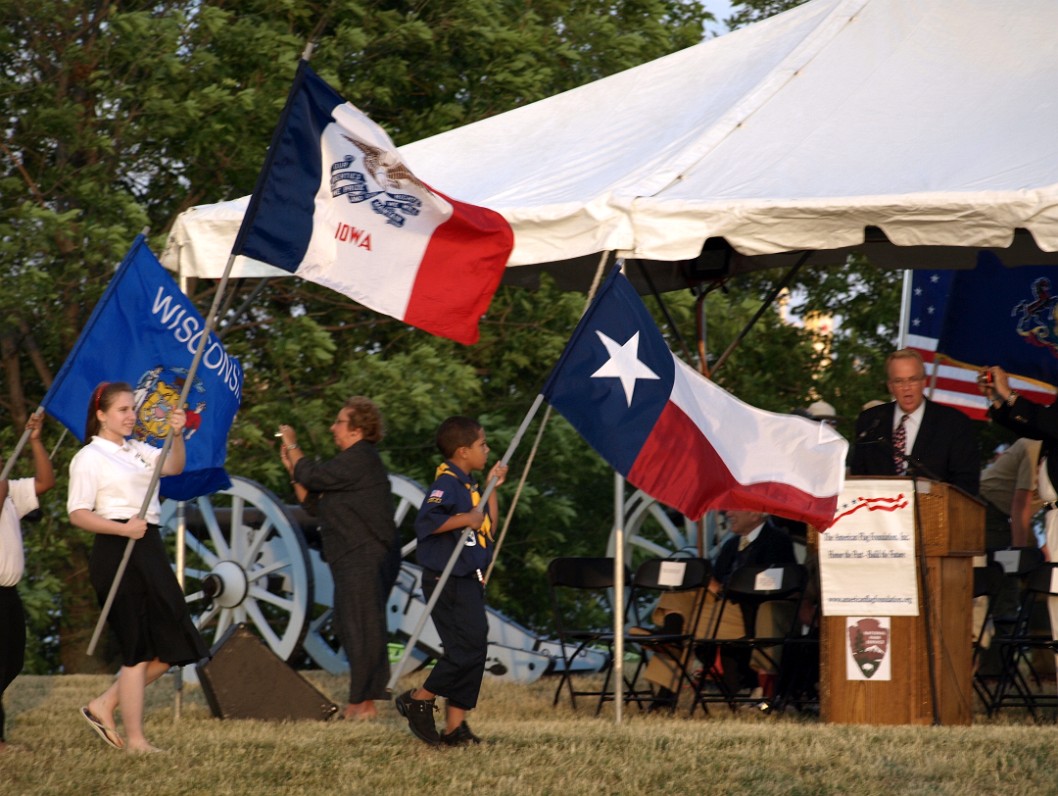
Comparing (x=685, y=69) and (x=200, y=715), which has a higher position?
(x=685, y=69)

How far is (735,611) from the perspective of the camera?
9289 millimetres

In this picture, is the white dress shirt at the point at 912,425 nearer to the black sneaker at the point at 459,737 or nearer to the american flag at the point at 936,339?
the american flag at the point at 936,339

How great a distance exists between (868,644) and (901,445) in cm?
115

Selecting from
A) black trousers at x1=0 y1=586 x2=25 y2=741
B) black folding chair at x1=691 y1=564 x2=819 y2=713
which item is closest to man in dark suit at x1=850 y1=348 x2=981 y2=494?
black folding chair at x1=691 y1=564 x2=819 y2=713

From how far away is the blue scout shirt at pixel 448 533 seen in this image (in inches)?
281

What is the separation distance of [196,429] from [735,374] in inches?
358

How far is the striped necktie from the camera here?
860cm

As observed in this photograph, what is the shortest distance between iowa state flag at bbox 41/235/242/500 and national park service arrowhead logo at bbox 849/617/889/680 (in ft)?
10.5

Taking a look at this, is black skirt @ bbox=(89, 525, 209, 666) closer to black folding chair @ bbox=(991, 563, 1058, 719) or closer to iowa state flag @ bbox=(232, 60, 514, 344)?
iowa state flag @ bbox=(232, 60, 514, 344)

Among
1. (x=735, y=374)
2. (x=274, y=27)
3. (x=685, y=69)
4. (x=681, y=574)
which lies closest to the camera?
(x=681, y=574)

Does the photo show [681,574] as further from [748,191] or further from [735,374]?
[735,374]

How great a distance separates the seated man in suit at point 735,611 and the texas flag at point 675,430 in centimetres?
150

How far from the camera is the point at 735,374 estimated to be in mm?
16641

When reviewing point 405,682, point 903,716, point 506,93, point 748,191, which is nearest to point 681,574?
point 903,716
